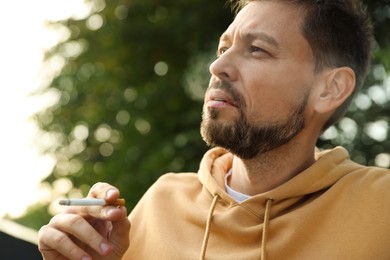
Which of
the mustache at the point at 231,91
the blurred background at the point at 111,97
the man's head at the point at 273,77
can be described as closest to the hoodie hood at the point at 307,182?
the man's head at the point at 273,77

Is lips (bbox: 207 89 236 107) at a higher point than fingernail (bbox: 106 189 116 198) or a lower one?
higher

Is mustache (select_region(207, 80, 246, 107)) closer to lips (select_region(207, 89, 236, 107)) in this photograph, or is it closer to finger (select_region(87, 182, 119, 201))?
lips (select_region(207, 89, 236, 107))

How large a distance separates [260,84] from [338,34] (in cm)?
38

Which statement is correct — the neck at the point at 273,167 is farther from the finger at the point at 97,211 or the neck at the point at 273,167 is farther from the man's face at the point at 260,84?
the finger at the point at 97,211

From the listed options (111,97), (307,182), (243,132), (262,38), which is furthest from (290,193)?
(111,97)

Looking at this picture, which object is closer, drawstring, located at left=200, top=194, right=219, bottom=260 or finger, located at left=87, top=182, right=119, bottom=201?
finger, located at left=87, top=182, right=119, bottom=201

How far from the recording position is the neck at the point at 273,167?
2295 millimetres

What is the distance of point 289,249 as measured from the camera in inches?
83.4

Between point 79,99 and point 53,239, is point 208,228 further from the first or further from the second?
point 79,99

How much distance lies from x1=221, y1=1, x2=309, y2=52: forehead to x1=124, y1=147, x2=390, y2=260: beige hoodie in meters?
0.38

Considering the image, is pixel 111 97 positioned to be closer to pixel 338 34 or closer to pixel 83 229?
pixel 338 34

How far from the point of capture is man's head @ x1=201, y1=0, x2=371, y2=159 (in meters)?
2.21

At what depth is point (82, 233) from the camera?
1.96 m

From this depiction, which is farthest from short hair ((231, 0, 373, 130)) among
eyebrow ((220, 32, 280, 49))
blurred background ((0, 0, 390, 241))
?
blurred background ((0, 0, 390, 241))
